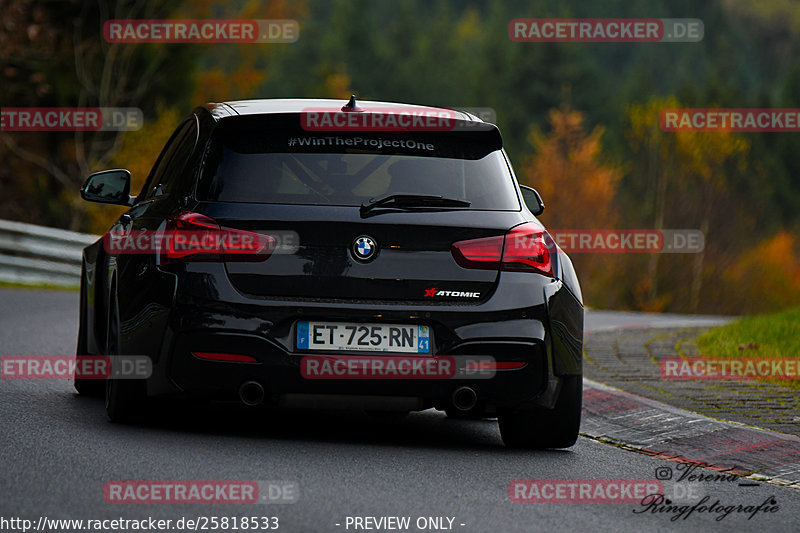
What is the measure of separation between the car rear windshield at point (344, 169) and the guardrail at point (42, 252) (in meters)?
16.7

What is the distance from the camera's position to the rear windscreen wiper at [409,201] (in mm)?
6984

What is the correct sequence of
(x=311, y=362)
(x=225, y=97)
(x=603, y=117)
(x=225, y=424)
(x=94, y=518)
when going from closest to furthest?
(x=94, y=518) → (x=311, y=362) → (x=225, y=424) → (x=225, y=97) → (x=603, y=117)

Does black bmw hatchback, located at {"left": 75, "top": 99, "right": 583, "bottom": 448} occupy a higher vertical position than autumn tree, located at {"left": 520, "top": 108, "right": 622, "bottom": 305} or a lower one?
higher

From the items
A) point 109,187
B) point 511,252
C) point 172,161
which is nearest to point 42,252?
point 109,187

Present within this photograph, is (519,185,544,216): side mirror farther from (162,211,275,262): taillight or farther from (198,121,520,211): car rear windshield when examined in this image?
(162,211,275,262): taillight

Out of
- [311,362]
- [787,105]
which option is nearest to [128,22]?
[311,362]

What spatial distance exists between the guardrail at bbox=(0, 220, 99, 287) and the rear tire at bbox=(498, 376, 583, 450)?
55.2 ft

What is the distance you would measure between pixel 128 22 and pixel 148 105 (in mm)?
2567

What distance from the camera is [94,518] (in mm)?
5074

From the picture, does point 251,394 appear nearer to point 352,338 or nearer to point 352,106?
point 352,338

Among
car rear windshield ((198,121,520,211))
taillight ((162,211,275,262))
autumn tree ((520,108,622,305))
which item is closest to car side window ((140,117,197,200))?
car rear windshield ((198,121,520,211))

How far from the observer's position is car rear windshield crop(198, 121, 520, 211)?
7020 mm

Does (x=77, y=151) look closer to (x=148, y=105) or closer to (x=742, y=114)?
(x=148, y=105)

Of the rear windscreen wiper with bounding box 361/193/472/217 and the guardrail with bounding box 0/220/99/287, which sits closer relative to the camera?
the rear windscreen wiper with bounding box 361/193/472/217
